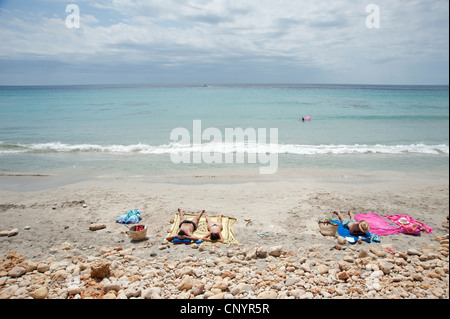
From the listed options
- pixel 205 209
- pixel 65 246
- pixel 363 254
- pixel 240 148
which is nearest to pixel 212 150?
pixel 240 148

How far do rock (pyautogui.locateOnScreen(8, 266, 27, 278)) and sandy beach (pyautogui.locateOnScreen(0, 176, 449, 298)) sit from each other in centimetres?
53

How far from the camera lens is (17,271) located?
4.57m

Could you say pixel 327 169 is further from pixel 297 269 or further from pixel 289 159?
pixel 297 269

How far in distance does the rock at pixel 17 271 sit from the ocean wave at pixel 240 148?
9.55 metres

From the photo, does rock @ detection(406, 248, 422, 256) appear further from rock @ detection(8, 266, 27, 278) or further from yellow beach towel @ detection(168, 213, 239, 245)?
rock @ detection(8, 266, 27, 278)

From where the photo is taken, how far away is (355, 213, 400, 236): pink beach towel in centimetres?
646

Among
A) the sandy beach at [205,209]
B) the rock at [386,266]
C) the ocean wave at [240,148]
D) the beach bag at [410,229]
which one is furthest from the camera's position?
the ocean wave at [240,148]

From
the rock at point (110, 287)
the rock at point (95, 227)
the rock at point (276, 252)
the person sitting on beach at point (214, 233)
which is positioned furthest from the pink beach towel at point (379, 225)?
the rock at point (95, 227)

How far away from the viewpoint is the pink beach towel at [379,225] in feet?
21.2

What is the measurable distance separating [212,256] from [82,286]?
2.33m

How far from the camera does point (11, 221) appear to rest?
6.42m

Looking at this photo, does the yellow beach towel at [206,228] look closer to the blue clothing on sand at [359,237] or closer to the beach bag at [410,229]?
the blue clothing on sand at [359,237]

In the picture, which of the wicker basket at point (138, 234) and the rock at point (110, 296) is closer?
the rock at point (110, 296)
